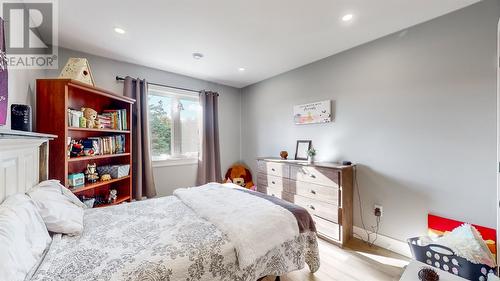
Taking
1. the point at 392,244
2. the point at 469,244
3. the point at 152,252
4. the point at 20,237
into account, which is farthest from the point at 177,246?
the point at 392,244

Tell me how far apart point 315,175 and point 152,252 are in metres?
1.95

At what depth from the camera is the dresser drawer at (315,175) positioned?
2303mm

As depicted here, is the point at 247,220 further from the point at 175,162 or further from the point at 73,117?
the point at 175,162

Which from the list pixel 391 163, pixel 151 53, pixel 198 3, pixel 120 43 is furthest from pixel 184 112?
pixel 391 163

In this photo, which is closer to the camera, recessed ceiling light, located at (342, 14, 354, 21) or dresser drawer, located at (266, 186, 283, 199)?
recessed ceiling light, located at (342, 14, 354, 21)

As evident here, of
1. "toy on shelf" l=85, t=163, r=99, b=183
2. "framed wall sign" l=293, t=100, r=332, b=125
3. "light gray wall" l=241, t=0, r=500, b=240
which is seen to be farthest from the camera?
"framed wall sign" l=293, t=100, r=332, b=125

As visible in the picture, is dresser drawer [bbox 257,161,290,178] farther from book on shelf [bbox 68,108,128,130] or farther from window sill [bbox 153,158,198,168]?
book on shelf [bbox 68,108,128,130]

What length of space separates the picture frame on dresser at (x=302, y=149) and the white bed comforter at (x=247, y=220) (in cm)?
138

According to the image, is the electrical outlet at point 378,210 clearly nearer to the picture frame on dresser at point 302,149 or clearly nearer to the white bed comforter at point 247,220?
the picture frame on dresser at point 302,149

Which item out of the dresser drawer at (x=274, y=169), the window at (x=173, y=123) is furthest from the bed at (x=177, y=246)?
the window at (x=173, y=123)

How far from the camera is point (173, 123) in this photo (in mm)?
3525

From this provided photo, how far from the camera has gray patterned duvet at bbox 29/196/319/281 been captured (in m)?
0.95

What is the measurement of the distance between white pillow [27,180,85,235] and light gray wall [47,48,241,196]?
5.93 feet

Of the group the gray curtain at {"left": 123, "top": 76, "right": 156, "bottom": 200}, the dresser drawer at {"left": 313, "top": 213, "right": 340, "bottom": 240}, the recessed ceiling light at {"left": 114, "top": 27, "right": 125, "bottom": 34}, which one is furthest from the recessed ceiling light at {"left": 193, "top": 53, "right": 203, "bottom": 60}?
the dresser drawer at {"left": 313, "top": 213, "right": 340, "bottom": 240}
